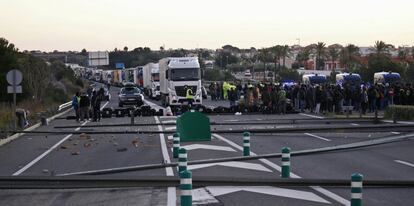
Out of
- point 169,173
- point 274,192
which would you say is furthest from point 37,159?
point 274,192

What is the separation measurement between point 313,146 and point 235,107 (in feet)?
70.4

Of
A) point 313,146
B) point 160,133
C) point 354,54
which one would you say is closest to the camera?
point 313,146

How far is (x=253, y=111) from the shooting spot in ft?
144

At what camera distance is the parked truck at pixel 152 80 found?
71438 mm

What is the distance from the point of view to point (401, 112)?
111 ft

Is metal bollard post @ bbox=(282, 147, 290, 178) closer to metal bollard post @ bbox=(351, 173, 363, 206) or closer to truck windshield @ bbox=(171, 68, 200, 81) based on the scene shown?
metal bollard post @ bbox=(351, 173, 363, 206)

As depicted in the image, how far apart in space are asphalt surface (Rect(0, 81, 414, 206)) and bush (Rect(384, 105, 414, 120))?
2.75m

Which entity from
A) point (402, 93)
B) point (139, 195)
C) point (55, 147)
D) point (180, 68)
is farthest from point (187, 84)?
point (139, 195)

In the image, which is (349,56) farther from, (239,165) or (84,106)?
(239,165)

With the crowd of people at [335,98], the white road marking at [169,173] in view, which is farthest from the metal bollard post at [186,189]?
the crowd of people at [335,98]

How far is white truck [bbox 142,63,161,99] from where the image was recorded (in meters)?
71.4

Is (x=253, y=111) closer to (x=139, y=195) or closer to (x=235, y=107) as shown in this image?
(x=235, y=107)

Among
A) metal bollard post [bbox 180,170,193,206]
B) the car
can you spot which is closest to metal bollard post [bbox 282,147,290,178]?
metal bollard post [bbox 180,170,193,206]

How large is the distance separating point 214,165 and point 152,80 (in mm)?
57644
